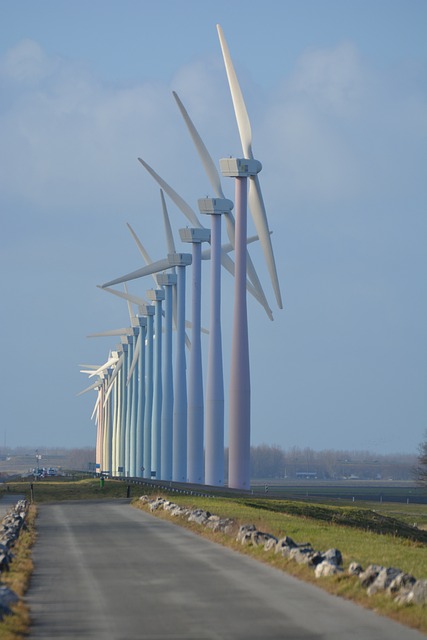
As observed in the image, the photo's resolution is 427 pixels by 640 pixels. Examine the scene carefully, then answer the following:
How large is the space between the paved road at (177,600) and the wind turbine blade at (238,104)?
151 ft

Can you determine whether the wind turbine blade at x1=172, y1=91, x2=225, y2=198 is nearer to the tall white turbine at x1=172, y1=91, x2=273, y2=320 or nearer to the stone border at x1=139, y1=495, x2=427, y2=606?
the tall white turbine at x1=172, y1=91, x2=273, y2=320

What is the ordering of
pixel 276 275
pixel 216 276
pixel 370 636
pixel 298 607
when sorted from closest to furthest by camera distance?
pixel 370 636
pixel 298 607
pixel 276 275
pixel 216 276

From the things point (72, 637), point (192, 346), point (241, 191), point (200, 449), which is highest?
point (241, 191)

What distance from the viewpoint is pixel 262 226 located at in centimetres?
7856

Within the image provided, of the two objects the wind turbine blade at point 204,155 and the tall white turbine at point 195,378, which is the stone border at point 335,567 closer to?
the wind turbine blade at point 204,155

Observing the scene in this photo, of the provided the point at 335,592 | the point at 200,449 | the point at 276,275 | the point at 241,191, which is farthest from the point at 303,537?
the point at 200,449

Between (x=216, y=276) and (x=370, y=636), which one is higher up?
(x=216, y=276)

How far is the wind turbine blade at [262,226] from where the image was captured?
250 ft

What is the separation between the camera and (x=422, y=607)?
60.3ft

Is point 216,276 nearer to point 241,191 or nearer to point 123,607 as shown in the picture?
point 241,191

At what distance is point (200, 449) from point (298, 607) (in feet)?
267

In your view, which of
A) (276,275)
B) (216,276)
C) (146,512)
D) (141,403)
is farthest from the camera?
(141,403)

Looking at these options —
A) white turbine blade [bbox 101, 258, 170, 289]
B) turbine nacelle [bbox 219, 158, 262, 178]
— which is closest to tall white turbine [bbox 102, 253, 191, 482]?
white turbine blade [bbox 101, 258, 170, 289]

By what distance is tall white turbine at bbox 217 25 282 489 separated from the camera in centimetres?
→ 7678
